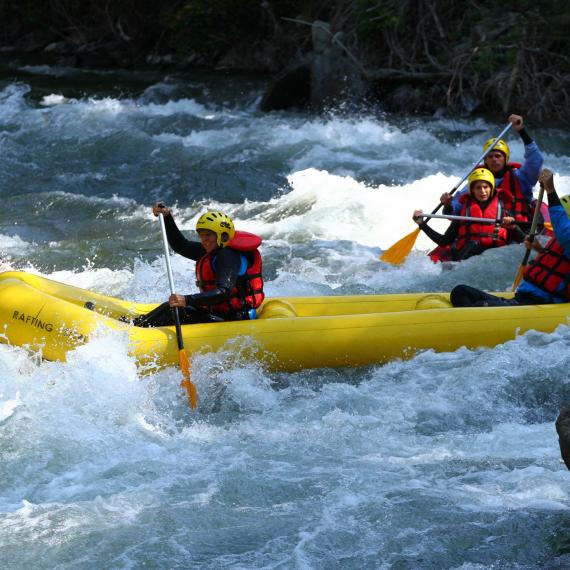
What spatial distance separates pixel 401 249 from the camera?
816cm

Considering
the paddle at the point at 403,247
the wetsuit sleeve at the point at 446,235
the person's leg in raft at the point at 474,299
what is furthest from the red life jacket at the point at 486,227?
the person's leg in raft at the point at 474,299

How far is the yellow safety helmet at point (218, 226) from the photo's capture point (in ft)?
18.2

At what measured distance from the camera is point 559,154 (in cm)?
1129

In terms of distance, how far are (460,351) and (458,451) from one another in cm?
100

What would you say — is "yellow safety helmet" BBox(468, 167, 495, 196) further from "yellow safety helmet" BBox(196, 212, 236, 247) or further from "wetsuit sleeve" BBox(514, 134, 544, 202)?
"yellow safety helmet" BBox(196, 212, 236, 247)

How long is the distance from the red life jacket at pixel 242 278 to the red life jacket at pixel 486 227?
246 centimetres

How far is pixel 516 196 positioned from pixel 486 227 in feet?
1.67

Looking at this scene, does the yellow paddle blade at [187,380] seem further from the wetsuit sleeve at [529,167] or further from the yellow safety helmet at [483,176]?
the wetsuit sleeve at [529,167]

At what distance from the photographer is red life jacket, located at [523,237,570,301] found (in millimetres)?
5770

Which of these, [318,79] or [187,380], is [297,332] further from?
[318,79]

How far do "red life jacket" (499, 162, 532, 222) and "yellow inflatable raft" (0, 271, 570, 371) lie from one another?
7.00 ft

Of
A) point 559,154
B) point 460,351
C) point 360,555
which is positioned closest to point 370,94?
point 559,154

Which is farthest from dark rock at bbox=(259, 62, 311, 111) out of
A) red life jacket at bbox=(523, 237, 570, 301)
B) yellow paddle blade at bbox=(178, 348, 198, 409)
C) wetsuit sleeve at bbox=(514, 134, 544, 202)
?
yellow paddle blade at bbox=(178, 348, 198, 409)

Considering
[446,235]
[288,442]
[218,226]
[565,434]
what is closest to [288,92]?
[446,235]
